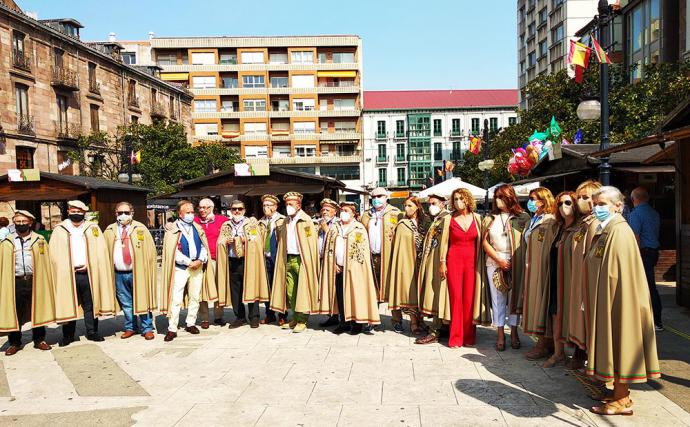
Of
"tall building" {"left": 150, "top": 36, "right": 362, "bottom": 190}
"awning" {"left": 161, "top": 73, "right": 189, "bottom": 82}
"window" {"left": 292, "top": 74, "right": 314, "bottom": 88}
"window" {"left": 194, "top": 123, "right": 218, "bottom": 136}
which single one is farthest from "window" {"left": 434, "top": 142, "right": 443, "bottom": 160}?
"awning" {"left": 161, "top": 73, "right": 189, "bottom": 82}

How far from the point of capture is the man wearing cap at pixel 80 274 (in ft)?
25.3

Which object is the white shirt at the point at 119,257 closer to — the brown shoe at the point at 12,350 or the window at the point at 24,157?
the brown shoe at the point at 12,350

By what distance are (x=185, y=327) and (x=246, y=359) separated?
2335mm

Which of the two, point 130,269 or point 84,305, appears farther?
point 130,269

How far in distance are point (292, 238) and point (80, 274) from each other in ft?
10.0

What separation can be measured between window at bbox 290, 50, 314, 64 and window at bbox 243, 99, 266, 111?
5.82 metres

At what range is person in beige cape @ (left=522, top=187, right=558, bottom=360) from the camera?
617 centimetres

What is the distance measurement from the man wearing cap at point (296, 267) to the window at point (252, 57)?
190ft

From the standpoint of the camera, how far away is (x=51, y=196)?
14.5m

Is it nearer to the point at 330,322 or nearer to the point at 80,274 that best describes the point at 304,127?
the point at 330,322

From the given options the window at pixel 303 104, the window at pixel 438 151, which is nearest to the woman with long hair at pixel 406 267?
the window at pixel 303 104

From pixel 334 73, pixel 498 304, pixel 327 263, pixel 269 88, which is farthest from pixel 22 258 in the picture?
pixel 334 73

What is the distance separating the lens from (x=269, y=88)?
2461 inches

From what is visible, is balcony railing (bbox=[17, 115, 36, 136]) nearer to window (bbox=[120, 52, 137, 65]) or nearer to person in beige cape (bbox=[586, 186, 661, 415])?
person in beige cape (bbox=[586, 186, 661, 415])
